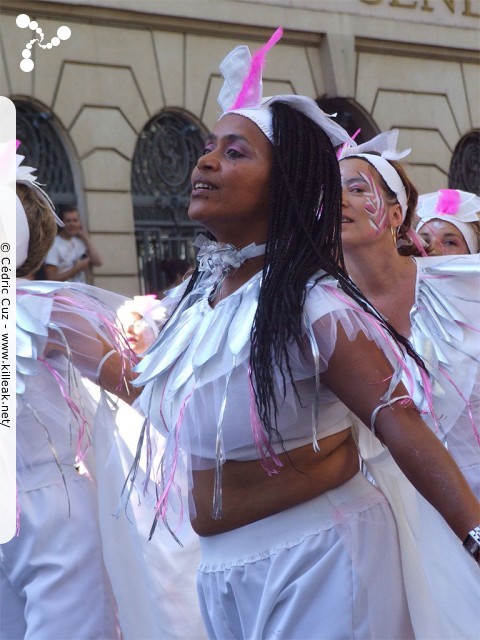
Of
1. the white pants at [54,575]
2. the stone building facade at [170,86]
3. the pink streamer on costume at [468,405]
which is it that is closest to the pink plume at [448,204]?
the pink streamer on costume at [468,405]

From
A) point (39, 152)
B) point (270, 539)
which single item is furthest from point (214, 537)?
point (39, 152)

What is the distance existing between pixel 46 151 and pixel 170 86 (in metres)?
1.55

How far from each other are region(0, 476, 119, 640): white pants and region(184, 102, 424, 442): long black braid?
3.89 ft

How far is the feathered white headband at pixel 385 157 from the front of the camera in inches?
155

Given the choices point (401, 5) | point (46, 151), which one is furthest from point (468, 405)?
point (401, 5)

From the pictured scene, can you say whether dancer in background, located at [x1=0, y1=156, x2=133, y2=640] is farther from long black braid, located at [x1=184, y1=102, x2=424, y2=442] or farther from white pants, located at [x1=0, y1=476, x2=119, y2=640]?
long black braid, located at [x1=184, y1=102, x2=424, y2=442]

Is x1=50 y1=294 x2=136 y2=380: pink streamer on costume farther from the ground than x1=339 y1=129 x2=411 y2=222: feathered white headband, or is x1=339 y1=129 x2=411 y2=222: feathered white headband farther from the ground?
x1=339 y1=129 x2=411 y2=222: feathered white headband

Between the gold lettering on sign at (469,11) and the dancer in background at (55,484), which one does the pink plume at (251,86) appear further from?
the gold lettering on sign at (469,11)

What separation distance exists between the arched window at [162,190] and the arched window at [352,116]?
189 centimetres

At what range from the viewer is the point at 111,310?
3602 mm

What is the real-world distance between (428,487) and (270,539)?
1.16 feet

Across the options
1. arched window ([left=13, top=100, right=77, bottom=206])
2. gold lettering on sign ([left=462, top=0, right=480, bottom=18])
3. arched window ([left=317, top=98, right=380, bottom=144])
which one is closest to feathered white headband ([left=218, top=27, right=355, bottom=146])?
arched window ([left=13, top=100, right=77, bottom=206])

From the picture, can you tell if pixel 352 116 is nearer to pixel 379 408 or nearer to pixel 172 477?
pixel 172 477

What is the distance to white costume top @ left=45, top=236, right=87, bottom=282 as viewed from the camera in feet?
29.4
